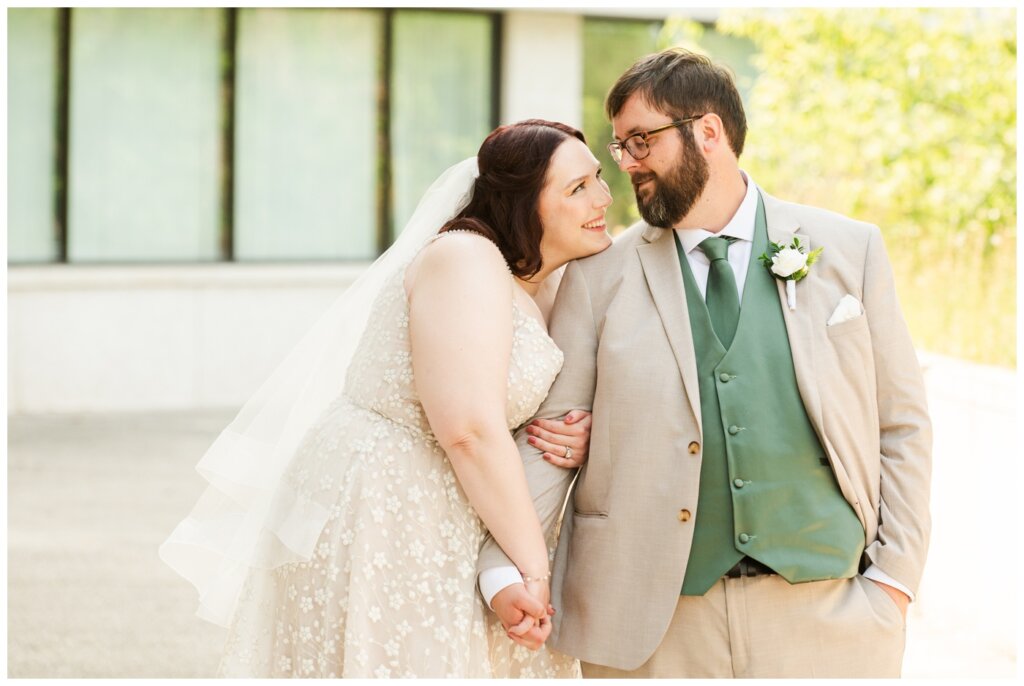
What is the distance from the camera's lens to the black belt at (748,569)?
2.89 m

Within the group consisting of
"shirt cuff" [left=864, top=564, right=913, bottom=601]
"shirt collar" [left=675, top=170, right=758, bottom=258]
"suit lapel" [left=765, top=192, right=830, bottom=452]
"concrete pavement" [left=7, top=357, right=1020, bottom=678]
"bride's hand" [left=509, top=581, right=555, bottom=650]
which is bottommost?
"concrete pavement" [left=7, top=357, right=1020, bottom=678]

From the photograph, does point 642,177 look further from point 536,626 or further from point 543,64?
point 543,64

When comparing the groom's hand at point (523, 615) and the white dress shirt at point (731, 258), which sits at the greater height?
the white dress shirt at point (731, 258)

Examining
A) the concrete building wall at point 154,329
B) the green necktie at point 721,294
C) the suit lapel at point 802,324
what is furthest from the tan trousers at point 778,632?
the concrete building wall at point 154,329

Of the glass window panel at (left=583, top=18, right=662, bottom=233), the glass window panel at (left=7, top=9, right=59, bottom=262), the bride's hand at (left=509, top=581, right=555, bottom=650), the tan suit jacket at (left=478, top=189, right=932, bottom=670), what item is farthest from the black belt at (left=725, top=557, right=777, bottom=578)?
the glass window panel at (left=7, top=9, right=59, bottom=262)

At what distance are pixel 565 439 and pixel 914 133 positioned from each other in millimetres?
6714

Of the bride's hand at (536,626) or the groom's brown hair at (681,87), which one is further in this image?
the groom's brown hair at (681,87)

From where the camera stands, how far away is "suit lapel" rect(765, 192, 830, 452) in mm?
2885

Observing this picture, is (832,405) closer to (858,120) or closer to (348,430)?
(348,430)

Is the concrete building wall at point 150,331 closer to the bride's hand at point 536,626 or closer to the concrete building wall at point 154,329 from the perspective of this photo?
the concrete building wall at point 154,329

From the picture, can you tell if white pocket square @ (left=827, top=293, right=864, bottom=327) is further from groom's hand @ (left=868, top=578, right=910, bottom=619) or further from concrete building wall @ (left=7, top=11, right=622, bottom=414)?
concrete building wall @ (left=7, top=11, right=622, bottom=414)

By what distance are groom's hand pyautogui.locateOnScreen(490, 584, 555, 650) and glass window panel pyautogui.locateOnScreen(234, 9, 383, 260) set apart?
928 cm

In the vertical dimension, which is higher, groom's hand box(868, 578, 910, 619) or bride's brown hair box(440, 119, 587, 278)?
bride's brown hair box(440, 119, 587, 278)

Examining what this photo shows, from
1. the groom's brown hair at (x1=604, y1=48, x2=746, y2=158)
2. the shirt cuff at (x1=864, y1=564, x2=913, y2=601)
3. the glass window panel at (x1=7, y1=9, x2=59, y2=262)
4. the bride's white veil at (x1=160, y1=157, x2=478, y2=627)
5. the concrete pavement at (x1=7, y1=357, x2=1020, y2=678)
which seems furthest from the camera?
the glass window panel at (x1=7, y1=9, x2=59, y2=262)
